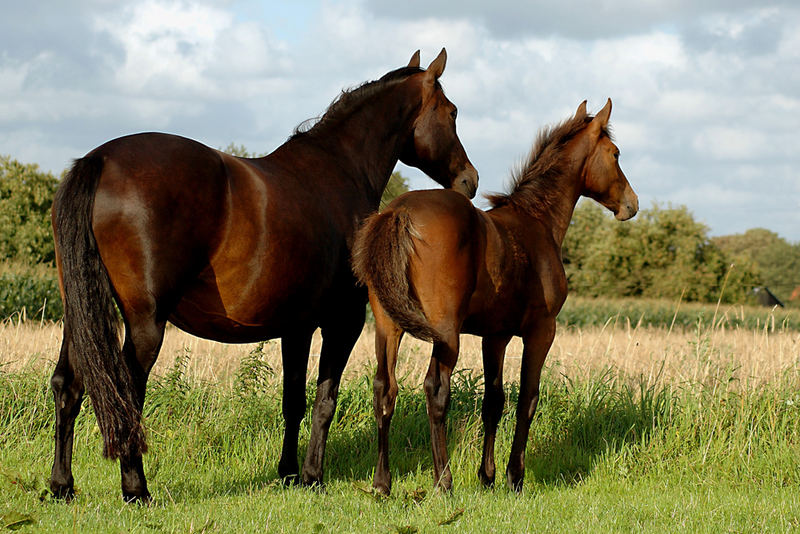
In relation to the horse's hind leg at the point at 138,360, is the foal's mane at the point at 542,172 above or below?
above

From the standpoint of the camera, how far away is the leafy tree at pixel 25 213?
23250 mm

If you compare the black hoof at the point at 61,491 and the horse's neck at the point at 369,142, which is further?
the horse's neck at the point at 369,142

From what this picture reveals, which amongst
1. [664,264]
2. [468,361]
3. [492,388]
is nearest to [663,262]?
[664,264]

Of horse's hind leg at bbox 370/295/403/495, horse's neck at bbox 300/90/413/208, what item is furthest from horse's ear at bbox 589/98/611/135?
horse's hind leg at bbox 370/295/403/495

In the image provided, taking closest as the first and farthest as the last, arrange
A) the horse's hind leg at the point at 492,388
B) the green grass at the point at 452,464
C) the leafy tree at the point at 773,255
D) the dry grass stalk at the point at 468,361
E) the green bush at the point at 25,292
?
the green grass at the point at 452,464
the horse's hind leg at the point at 492,388
the dry grass stalk at the point at 468,361
the green bush at the point at 25,292
the leafy tree at the point at 773,255

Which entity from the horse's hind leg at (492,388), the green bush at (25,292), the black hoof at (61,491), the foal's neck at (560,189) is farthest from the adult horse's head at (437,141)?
the green bush at (25,292)

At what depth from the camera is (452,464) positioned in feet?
19.6

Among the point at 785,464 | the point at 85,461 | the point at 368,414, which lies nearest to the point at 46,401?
the point at 85,461

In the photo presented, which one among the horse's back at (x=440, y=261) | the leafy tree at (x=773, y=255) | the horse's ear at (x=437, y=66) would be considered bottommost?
the horse's back at (x=440, y=261)

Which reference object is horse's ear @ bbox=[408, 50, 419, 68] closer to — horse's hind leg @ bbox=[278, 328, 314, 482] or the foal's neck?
the foal's neck

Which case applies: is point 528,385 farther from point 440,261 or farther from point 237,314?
point 237,314

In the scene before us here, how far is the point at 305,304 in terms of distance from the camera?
4.98 meters

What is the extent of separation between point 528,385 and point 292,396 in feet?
5.73

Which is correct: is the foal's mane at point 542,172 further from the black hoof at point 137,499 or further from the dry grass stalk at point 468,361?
the black hoof at point 137,499
